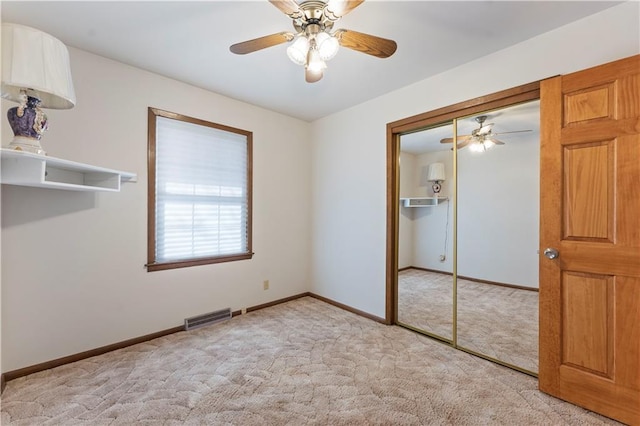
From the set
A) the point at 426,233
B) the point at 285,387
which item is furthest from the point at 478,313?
the point at 285,387

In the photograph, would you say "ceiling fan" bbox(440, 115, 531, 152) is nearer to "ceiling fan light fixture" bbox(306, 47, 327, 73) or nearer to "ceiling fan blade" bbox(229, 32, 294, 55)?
"ceiling fan light fixture" bbox(306, 47, 327, 73)

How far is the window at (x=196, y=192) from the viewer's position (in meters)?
2.75

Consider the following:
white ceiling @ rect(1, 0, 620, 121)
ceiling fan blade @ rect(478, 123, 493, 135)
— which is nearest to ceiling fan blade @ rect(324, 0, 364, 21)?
white ceiling @ rect(1, 0, 620, 121)

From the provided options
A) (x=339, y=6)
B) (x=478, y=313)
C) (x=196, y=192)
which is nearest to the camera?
(x=339, y=6)

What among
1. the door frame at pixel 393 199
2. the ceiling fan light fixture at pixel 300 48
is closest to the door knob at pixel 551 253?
the door frame at pixel 393 199

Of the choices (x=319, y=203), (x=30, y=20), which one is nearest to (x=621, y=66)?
(x=319, y=203)

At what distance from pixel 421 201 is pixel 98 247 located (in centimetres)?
311

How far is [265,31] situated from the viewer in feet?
6.63

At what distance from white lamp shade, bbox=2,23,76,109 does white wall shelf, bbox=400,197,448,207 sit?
292 cm

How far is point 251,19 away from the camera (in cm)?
189

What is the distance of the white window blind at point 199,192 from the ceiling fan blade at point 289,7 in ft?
6.25

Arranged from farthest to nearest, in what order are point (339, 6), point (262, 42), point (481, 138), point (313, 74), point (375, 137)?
point (375, 137) < point (481, 138) < point (313, 74) < point (262, 42) < point (339, 6)

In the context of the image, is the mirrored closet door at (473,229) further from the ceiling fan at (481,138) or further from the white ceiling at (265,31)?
the white ceiling at (265,31)

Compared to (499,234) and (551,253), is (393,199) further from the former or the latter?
(551,253)
